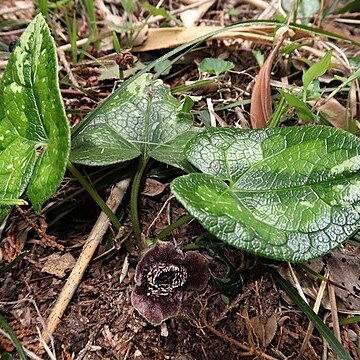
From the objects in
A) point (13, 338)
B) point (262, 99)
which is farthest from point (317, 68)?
point (13, 338)

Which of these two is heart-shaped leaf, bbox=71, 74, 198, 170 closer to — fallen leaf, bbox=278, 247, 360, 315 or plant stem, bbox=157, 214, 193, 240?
plant stem, bbox=157, 214, 193, 240

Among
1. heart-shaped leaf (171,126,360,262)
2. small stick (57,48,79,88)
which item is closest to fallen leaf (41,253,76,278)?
heart-shaped leaf (171,126,360,262)

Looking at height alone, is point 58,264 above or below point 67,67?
below

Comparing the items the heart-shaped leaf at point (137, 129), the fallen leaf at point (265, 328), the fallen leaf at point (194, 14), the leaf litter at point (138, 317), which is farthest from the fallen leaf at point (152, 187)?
the fallen leaf at point (194, 14)

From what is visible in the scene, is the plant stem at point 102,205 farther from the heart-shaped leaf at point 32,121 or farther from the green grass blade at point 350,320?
the green grass blade at point 350,320

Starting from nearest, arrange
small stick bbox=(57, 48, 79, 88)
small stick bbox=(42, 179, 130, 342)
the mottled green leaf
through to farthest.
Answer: small stick bbox=(42, 179, 130, 342) < the mottled green leaf < small stick bbox=(57, 48, 79, 88)

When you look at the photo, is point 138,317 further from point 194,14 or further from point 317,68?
point 194,14
